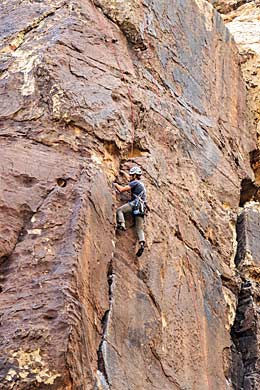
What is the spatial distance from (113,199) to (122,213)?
0.33 metres

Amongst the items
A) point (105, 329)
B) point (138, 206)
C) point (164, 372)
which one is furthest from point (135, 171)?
point (164, 372)

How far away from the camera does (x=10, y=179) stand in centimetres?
1430

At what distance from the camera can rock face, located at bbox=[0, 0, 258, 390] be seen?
12477 mm

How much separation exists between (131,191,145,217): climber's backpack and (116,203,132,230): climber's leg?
98 millimetres

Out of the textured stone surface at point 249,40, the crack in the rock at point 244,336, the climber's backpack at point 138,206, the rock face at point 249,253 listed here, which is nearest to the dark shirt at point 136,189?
the climber's backpack at point 138,206

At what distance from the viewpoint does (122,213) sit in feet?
49.0

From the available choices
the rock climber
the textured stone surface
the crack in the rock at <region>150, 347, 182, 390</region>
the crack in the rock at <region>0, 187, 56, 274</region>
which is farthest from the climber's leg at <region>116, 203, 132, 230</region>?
the textured stone surface

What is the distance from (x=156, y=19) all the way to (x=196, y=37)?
181cm

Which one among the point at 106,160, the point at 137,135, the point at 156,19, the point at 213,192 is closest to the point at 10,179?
the point at 106,160

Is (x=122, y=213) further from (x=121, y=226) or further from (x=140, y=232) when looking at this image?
(x=140, y=232)

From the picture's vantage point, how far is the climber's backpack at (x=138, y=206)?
1492cm

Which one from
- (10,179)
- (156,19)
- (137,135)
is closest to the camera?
(10,179)

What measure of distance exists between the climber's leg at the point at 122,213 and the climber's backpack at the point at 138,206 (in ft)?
0.32

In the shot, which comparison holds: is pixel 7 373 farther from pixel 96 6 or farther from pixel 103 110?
pixel 96 6
